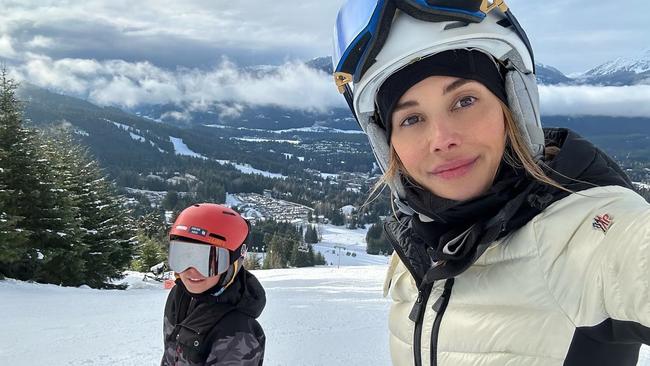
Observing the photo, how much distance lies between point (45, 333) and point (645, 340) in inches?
300

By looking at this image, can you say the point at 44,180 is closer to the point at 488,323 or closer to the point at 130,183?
the point at 488,323

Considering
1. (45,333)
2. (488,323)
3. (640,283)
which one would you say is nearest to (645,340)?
(640,283)

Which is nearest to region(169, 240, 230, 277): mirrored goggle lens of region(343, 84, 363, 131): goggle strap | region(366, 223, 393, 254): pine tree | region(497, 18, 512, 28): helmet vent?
region(343, 84, 363, 131): goggle strap

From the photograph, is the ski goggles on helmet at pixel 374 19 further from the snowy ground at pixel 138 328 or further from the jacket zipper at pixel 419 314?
the snowy ground at pixel 138 328

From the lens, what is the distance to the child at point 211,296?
2424 millimetres

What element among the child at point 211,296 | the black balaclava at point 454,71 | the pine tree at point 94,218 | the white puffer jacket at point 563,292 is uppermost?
the black balaclava at point 454,71

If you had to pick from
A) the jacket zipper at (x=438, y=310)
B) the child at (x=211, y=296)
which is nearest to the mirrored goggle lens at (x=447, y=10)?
the jacket zipper at (x=438, y=310)

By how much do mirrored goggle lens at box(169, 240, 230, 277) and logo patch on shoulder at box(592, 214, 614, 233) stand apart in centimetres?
216

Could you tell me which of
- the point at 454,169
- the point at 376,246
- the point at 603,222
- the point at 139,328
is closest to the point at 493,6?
the point at 454,169

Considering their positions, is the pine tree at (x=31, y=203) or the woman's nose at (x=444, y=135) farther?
the pine tree at (x=31, y=203)

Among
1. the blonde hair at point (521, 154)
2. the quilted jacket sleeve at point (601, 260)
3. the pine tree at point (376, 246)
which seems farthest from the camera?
the pine tree at point (376, 246)

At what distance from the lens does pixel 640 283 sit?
0.84 metres

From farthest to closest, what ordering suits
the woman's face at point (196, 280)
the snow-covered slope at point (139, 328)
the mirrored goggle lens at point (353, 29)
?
the snow-covered slope at point (139, 328)
the woman's face at point (196, 280)
the mirrored goggle lens at point (353, 29)

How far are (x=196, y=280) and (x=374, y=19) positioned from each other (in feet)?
6.27
